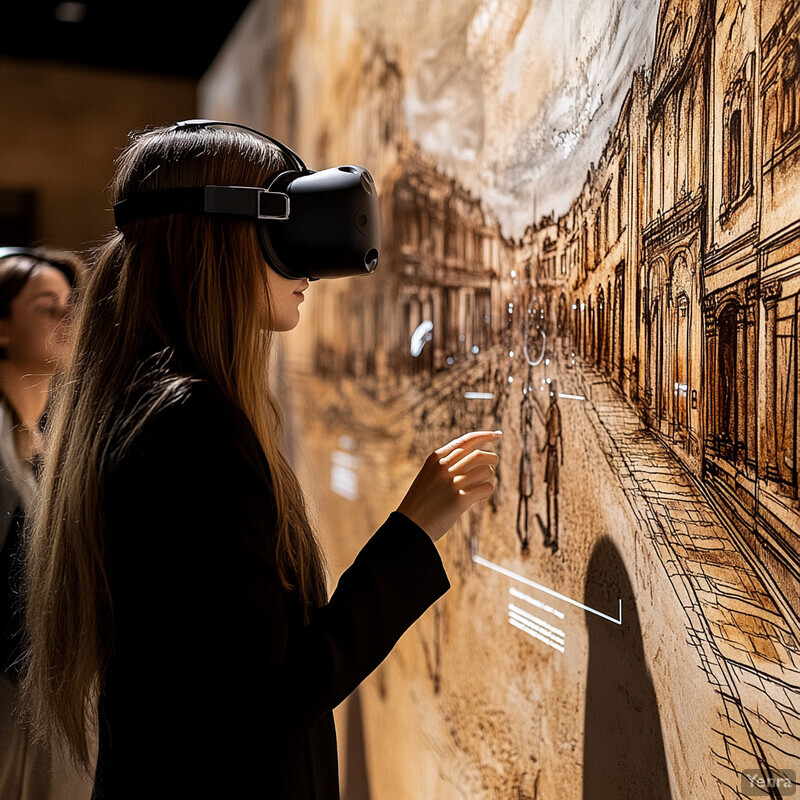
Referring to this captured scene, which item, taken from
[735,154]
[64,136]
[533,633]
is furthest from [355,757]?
[64,136]

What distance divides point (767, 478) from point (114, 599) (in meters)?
0.63

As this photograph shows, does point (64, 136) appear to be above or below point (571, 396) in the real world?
above

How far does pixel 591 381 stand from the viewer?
108 centimetres

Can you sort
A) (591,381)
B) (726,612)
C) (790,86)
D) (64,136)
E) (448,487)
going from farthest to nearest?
(64,136) < (591,381) < (448,487) < (726,612) < (790,86)

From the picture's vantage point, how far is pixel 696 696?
85 centimetres

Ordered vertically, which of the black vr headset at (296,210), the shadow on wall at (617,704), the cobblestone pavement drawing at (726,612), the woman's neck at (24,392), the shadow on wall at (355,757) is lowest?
the shadow on wall at (355,757)

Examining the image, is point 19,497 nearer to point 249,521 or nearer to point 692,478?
point 249,521

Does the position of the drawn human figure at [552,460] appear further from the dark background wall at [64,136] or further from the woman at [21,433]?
the dark background wall at [64,136]

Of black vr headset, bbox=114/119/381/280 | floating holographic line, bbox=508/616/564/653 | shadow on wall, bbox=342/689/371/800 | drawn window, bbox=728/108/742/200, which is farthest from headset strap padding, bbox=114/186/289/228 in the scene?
shadow on wall, bbox=342/689/371/800

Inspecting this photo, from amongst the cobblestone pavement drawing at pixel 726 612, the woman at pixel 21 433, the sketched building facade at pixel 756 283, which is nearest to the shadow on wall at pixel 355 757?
the woman at pixel 21 433

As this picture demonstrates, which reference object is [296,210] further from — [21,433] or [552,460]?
[21,433]

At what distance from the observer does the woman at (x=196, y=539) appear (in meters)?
0.77

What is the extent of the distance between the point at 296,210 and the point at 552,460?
505mm

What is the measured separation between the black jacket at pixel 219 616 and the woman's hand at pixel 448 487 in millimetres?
28
